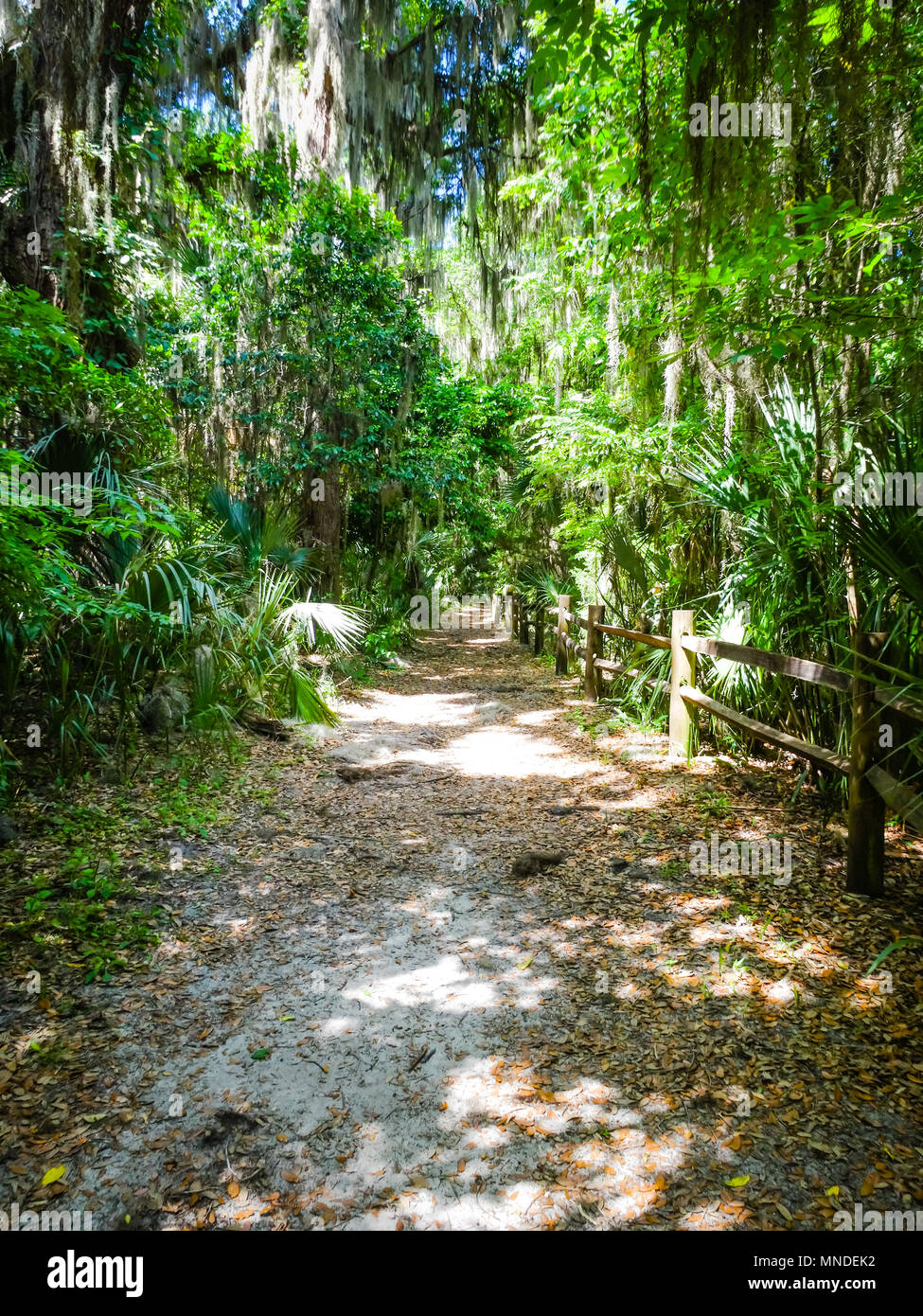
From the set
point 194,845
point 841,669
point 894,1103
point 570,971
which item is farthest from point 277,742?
point 894,1103

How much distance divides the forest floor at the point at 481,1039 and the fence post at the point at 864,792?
14cm

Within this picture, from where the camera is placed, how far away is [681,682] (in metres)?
5.95

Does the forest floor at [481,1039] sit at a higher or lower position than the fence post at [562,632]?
lower

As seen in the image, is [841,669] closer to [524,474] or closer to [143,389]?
[143,389]

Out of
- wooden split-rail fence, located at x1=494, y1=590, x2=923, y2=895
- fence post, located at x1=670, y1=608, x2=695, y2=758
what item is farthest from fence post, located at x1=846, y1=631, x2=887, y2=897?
fence post, located at x1=670, y1=608, x2=695, y2=758

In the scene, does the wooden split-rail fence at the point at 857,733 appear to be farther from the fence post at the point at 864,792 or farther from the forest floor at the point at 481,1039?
the forest floor at the point at 481,1039

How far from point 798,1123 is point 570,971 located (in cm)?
109

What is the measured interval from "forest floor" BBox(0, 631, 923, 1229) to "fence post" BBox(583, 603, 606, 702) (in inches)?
154

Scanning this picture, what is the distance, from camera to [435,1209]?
1911mm

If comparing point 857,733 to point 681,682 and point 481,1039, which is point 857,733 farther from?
point 681,682

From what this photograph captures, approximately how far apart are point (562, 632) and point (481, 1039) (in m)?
8.53

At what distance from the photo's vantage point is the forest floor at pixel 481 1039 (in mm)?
1968

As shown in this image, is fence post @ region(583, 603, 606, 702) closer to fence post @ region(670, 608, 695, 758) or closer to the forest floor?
fence post @ region(670, 608, 695, 758)

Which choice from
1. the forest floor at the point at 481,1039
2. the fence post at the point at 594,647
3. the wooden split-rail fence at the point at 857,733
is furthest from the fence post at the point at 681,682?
the fence post at the point at 594,647
